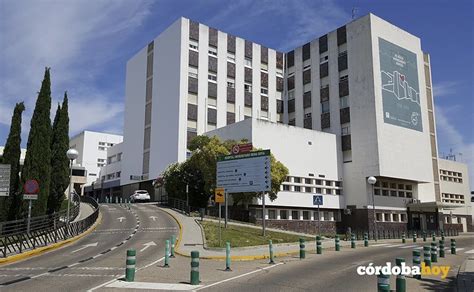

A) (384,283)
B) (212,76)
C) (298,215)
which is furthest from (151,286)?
(212,76)

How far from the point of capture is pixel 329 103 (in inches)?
2189

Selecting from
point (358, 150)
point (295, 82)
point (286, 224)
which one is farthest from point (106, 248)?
point (295, 82)

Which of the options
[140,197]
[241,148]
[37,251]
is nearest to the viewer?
[37,251]

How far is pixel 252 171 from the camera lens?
2820 centimetres

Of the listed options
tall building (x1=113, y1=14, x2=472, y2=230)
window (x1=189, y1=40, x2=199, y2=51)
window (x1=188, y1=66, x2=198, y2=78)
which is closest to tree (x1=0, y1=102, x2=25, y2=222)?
tall building (x1=113, y1=14, x2=472, y2=230)

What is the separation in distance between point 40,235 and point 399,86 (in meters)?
43.9

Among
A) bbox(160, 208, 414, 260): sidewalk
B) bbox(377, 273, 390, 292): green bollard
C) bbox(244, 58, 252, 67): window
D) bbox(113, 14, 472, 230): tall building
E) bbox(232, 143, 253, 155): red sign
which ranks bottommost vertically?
bbox(160, 208, 414, 260): sidewalk

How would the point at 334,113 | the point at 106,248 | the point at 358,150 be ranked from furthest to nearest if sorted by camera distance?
1. the point at 334,113
2. the point at 358,150
3. the point at 106,248

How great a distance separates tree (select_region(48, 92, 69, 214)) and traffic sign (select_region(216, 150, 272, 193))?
10636 mm

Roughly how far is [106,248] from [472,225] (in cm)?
6170

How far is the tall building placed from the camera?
165 ft

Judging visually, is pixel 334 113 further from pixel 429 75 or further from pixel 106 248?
pixel 106 248

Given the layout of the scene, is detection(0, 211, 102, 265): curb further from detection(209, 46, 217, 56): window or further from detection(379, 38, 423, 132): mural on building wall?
detection(379, 38, 423, 132): mural on building wall

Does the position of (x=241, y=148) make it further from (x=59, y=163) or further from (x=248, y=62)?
(x=248, y=62)
